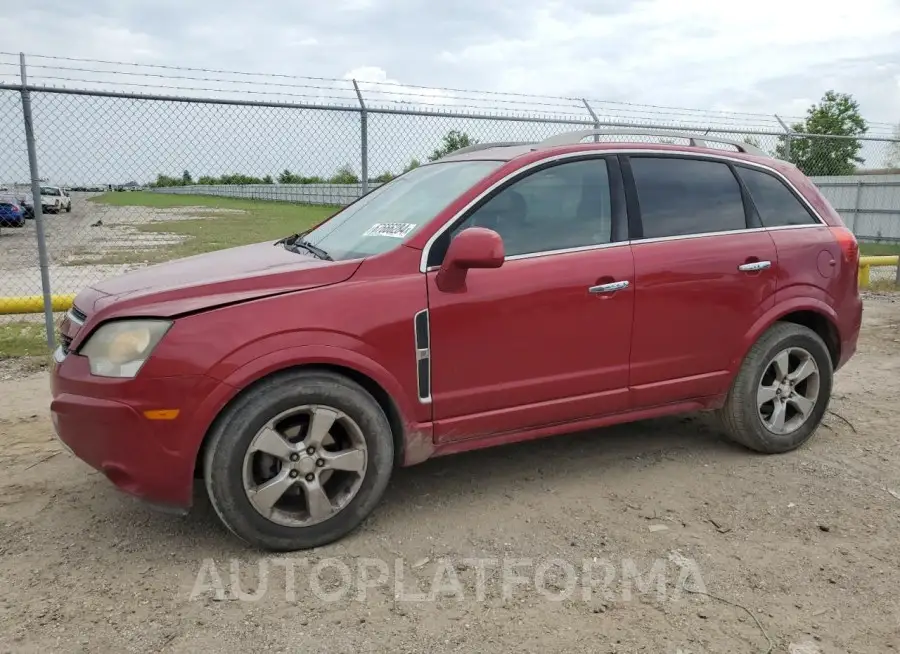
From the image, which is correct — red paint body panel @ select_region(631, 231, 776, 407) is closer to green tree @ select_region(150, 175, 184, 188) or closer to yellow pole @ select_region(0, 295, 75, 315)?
green tree @ select_region(150, 175, 184, 188)

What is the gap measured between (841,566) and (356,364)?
2209 millimetres

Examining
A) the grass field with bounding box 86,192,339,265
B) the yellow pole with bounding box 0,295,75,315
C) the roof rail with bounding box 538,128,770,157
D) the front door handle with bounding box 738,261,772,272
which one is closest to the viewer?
the roof rail with bounding box 538,128,770,157

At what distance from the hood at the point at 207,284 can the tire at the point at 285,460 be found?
0.39m

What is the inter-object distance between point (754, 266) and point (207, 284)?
2876 millimetres

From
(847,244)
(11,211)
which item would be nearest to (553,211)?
(847,244)

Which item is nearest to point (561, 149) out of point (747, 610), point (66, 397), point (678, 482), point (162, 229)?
point (678, 482)

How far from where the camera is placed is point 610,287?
372 centimetres

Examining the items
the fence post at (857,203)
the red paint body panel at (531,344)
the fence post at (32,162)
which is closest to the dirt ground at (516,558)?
the red paint body panel at (531,344)

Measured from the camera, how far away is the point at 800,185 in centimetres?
448

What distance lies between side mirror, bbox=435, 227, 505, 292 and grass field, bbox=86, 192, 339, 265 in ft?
23.8

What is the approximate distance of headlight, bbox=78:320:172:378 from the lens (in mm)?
2957

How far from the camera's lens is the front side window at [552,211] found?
3615 millimetres

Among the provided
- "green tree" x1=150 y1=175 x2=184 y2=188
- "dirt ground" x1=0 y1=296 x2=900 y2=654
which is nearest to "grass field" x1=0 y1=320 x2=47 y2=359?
"green tree" x1=150 y1=175 x2=184 y2=188

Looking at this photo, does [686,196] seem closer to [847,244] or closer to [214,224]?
[847,244]
